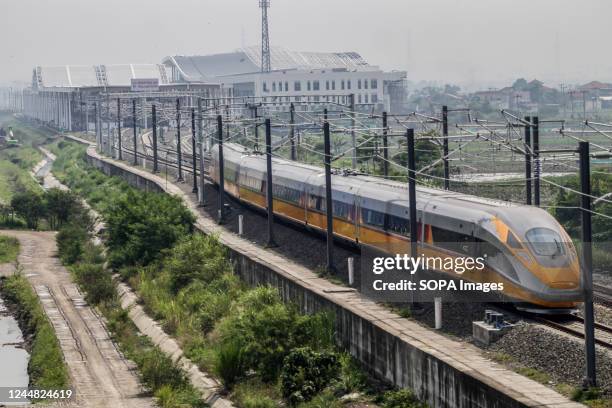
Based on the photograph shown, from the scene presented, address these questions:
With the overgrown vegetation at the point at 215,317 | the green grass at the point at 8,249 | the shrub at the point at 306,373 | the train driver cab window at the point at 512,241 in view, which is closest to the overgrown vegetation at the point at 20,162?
the green grass at the point at 8,249

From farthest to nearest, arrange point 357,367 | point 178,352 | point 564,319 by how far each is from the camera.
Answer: point 178,352 < point 357,367 < point 564,319

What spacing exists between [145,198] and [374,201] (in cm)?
1912

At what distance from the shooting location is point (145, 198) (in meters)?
47.3

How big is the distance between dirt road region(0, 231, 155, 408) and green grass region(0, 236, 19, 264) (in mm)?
573

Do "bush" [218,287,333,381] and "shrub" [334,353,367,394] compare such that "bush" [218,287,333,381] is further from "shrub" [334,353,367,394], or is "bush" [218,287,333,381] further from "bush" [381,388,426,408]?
"bush" [381,388,426,408]

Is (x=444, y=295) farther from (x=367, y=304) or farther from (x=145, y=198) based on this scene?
(x=145, y=198)

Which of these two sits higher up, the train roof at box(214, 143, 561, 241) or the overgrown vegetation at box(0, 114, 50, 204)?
the train roof at box(214, 143, 561, 241)

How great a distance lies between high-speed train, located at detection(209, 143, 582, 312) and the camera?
22078mm

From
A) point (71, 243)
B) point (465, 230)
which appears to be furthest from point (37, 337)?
point (71, 243)

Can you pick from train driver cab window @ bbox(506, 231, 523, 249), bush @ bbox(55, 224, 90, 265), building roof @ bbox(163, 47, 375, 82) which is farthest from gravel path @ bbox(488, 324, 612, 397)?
building roof @ bbox(163, 47, 375, 82)

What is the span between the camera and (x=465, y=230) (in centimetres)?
2458

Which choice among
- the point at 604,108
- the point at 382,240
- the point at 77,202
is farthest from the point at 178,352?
the point at 604,108

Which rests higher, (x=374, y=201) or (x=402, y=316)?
(x=374, y=201)

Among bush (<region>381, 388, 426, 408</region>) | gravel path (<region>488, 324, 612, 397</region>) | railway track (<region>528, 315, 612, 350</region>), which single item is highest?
railway track (<region>528, 315, 612, 350</region>)
